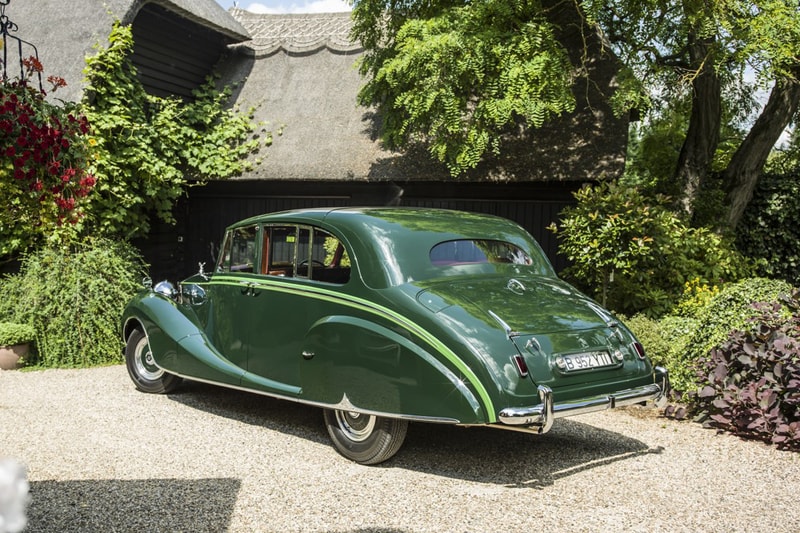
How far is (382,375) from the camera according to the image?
15.3 feet

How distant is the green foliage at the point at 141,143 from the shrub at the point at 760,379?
8.27 metres

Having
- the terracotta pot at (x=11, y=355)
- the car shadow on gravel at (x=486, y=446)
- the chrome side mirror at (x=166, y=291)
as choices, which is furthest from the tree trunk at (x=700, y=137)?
the terracotta pot at (x=11, y=355)

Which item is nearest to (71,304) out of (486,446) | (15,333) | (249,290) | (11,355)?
(15,333)

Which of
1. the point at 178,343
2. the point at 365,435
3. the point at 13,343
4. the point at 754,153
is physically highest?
the point at 754,153

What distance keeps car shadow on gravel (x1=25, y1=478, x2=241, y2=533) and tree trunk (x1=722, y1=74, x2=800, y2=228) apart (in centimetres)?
893

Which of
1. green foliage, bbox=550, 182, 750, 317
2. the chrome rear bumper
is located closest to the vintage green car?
the chrome rear bumper

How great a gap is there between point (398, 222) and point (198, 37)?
9.72 m

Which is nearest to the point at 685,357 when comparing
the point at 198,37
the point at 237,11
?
the point at 198,37

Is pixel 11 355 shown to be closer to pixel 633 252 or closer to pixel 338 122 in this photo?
pixel 338 122

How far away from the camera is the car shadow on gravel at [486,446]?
16.0 ft

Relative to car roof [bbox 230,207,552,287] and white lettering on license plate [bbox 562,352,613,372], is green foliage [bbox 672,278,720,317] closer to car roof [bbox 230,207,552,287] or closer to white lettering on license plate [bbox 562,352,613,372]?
car roof [bbox 230,207,552,287]

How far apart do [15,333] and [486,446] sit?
19.8ft

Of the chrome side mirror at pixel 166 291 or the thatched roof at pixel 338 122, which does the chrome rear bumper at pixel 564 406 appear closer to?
the chrome side mirror at pixel 166 291

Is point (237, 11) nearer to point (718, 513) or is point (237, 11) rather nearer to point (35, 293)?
point (35, 293)
